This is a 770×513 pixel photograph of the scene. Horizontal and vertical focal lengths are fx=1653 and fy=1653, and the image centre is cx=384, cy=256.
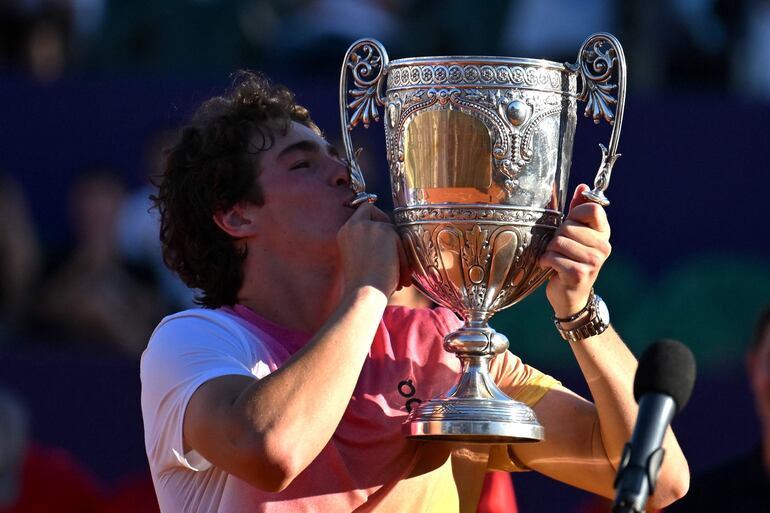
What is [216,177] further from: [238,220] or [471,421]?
[471,421]

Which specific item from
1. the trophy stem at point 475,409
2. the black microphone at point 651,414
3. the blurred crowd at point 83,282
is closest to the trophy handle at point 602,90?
the trophy stem at point 475,409

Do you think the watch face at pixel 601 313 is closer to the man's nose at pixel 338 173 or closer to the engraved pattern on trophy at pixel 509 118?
the engraved pattern on trophy at pixel 509 118

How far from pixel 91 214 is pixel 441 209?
3815 mm

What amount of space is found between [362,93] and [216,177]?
40 centimetres

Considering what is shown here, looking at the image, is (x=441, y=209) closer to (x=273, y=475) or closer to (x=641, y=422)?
(x=273, y=475)

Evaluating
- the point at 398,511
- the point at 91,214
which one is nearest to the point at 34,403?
the point at 91,214

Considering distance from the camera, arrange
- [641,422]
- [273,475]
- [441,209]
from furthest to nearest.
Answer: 1. [441,209]
2. [273,475]
3. [641,422]

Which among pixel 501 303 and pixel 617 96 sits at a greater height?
pixel 617 96

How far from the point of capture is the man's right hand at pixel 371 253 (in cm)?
312

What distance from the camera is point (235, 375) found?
304 centimetres

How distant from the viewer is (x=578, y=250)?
305cm

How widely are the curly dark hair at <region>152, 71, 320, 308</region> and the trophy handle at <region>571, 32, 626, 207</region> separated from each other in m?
0.66

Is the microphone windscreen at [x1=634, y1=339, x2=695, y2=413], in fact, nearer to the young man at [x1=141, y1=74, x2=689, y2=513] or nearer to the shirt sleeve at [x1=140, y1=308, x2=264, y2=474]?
the young man at [x1=141, y1=74, x2=689, y2=513]

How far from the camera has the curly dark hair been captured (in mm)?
3455
